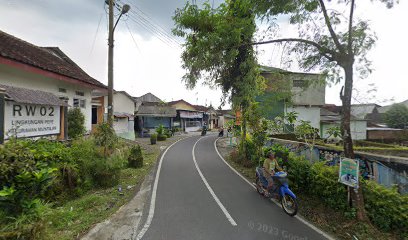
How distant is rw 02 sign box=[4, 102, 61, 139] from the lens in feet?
19.8

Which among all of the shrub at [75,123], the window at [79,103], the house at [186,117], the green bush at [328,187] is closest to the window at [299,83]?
the green bush at [328,187]

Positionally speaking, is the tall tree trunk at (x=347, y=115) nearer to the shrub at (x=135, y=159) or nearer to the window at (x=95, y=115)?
the shrub at (x=135, y=159)

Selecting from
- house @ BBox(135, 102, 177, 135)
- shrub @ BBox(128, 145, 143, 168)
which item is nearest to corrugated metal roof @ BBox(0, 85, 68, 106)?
shrub @ BBox(128, 145, 143, 168)

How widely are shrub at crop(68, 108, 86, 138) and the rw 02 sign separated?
7.67 ft

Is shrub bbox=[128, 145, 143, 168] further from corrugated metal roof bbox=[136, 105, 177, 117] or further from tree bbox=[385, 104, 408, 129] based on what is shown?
tree bbox=[385, 104, 408, 129]

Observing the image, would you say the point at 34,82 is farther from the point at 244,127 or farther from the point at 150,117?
the point at 150,117

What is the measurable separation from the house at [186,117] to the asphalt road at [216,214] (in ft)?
95.9

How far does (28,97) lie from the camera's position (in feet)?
22.6

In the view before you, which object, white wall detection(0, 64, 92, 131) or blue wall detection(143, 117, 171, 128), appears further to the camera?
blue wall detection(143, 117, 171, 128)

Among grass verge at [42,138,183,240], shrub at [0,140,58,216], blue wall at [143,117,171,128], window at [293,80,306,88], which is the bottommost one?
grass verge at [42,138,183,240]

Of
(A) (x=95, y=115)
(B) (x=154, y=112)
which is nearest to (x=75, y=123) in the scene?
(A) (x=95, y=115)

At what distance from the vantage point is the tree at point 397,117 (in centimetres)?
3052

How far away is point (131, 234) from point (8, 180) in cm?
278

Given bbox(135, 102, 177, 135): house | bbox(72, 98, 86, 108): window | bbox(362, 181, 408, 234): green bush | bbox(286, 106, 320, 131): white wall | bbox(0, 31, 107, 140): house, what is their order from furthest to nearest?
bbox(135, 102, 177, 135): house → bbox(286, 106, 320, 131): white wall → bbox(72, 98, 86, 108): window → bbox(0, 31, 107, 140): house → bbox(362, 181, 408, 234): green bush
